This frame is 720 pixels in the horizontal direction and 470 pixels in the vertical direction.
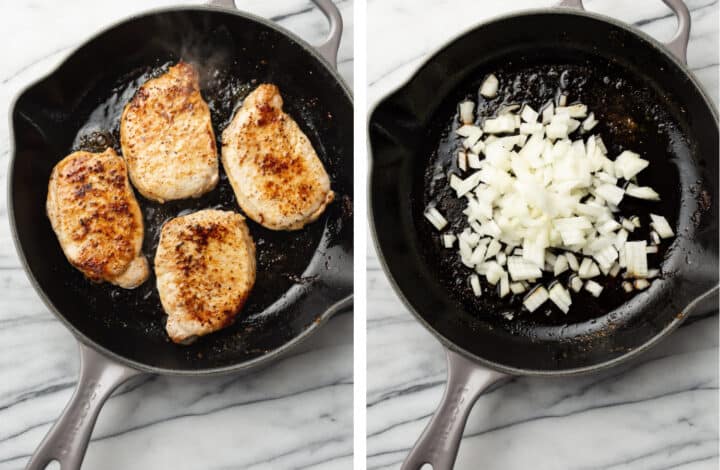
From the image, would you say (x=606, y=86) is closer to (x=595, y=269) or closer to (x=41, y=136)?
(x=595, y=269)

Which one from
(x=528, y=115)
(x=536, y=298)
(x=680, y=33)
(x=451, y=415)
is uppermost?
(x=680, y=33)

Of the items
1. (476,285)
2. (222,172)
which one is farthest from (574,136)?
(222,172)

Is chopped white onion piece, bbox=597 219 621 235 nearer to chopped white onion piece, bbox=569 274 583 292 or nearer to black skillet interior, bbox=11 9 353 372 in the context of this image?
chopped white onion piece, bbox=569 274 583 292

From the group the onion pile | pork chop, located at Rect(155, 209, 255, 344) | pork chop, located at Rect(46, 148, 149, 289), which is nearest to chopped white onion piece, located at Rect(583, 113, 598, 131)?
the onion pile

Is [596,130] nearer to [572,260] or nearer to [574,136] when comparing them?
[574,136]

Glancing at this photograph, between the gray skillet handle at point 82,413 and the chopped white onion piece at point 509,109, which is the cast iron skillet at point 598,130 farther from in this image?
the gray skillet handle at point 82,413

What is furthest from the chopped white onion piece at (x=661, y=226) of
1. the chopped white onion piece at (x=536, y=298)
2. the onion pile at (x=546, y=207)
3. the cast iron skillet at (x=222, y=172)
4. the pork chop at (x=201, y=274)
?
the pork chop at (x=201, y=274)
